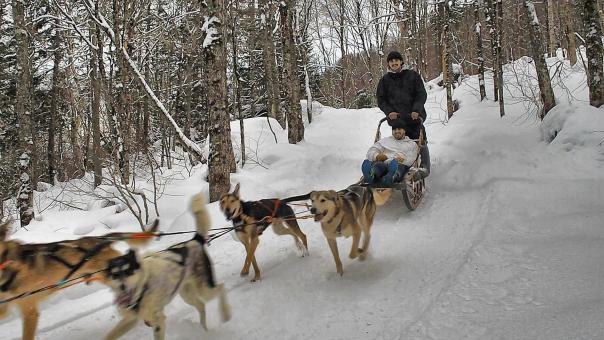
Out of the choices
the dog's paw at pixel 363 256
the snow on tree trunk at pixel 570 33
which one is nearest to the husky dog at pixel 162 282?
the dog's paw at pixel 363 256

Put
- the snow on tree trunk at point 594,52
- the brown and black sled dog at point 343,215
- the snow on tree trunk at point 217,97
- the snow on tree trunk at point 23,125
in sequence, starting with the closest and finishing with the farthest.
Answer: the brown and black sled dog at point 343,215, the snow on tree trunk at point 217,97, the snow on tree trunk at point 594,52, the snow on tree trunk at point 23,125

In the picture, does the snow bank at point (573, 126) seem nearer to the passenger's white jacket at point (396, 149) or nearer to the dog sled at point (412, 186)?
the dog sled at point (412, 186)

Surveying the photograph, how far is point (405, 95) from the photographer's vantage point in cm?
755

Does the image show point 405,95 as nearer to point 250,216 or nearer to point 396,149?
point 396,149

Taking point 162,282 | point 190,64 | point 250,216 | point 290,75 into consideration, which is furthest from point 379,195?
point 190,64

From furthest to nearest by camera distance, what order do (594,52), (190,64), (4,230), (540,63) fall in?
(190,64)
(540,63)
(594,52)
(4,230)

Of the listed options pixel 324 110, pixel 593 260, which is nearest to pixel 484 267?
pixel 593 260

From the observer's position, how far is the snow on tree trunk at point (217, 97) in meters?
7.34

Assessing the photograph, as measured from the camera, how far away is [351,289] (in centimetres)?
427

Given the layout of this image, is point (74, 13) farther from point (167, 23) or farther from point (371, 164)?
point (371, 164)

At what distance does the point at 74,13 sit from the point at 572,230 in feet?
50.3

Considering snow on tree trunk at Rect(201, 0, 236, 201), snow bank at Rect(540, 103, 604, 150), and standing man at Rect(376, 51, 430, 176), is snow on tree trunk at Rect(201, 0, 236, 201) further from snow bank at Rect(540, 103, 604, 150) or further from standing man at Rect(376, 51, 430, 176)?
snow bank at Rect(540, 103, 604, 150)

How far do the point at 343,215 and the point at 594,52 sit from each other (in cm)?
603

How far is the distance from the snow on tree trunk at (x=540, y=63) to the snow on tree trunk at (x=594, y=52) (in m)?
1.11
